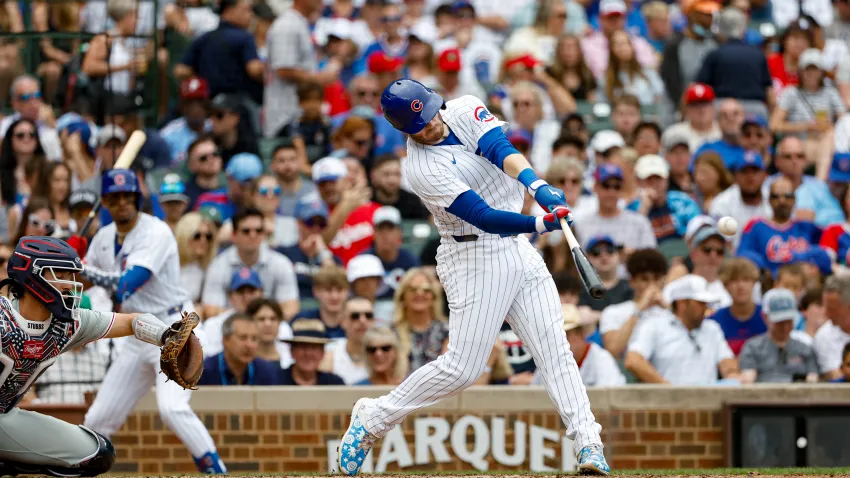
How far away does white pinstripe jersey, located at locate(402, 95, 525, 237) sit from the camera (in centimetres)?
716

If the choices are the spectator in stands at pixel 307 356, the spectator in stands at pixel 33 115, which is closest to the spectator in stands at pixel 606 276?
the spectator in stands at pixel 307 356

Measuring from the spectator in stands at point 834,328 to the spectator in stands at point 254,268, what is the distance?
3.61 m

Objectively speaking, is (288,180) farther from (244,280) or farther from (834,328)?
(834,328)

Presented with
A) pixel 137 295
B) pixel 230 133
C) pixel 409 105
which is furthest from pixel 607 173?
pixel 409 105

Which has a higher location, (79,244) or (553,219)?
(79,244)

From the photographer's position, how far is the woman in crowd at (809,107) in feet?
44.1

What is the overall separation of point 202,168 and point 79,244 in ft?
8.85

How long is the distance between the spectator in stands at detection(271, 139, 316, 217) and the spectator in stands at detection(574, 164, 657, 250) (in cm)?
217

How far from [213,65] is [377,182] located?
2229 mm

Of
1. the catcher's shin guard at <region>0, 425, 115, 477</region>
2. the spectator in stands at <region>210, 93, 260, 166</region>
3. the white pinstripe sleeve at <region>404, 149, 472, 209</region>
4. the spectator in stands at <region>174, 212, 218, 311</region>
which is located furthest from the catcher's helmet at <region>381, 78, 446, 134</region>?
the spectator in stands at <region>210, 93, 260, 166</region>

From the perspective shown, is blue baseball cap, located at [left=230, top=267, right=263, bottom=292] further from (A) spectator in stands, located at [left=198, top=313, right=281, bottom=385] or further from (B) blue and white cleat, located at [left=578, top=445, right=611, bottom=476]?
(B) blue and white cleat, located at [left=578, top=445, right=611, bottom=476]

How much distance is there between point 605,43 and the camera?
558 inches

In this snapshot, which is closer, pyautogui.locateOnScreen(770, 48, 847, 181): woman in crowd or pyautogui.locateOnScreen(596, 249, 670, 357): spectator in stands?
pyautogui.locateOnScreen(596, 249, 670, 357): spectator in stands

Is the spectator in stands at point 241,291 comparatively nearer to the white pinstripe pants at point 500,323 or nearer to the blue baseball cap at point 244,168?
the blue baseball cap at point 244,168
